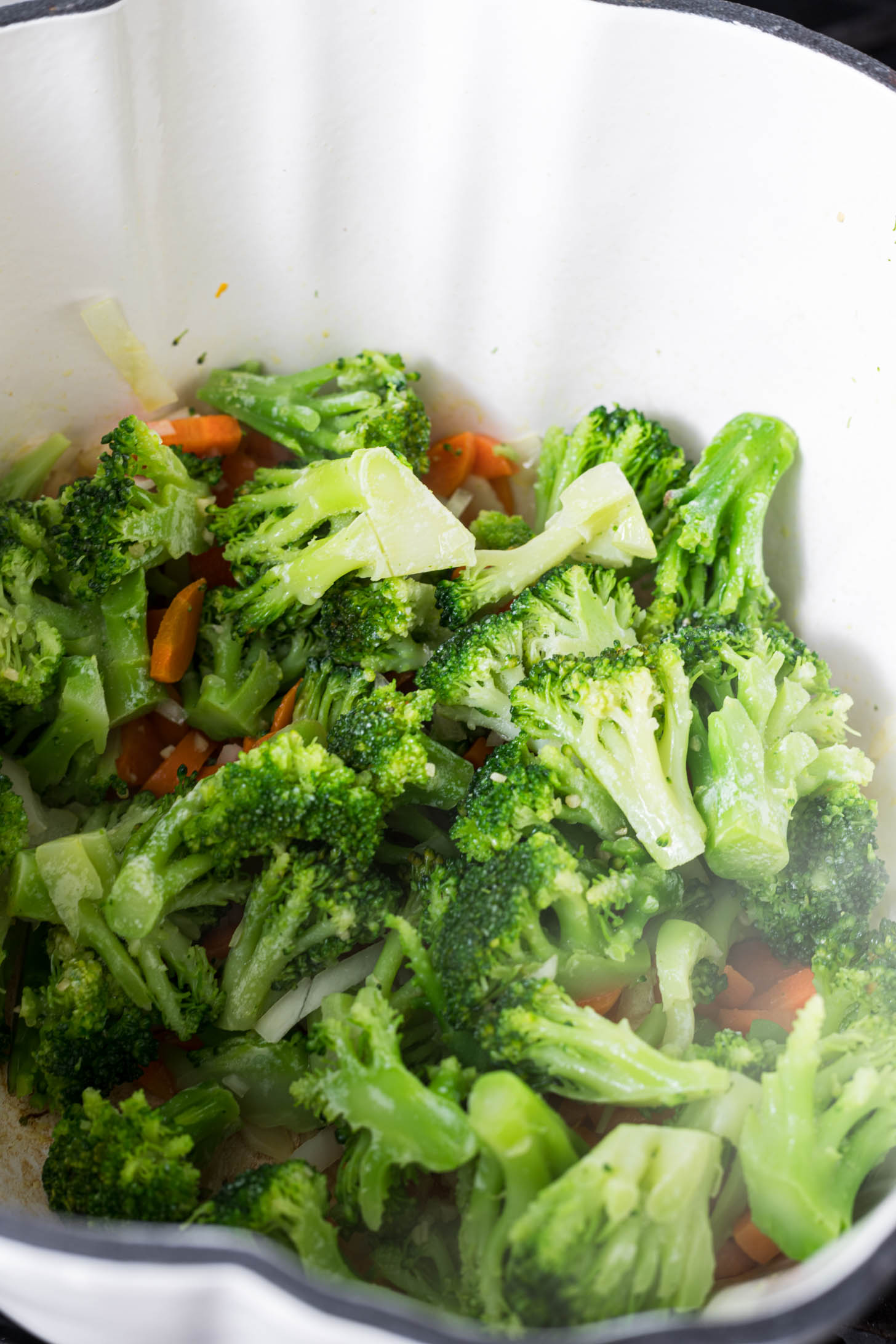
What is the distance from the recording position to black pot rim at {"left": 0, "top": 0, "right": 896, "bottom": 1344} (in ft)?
2.55

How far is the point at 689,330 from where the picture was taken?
179 cm

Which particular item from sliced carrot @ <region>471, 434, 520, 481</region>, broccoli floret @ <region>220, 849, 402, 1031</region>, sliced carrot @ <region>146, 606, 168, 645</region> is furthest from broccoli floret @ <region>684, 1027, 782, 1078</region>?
sliced carrot @ <region>471, 434, 520, 481</region>

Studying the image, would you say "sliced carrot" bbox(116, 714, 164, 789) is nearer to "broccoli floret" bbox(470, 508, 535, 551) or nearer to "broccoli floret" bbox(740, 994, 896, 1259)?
"broccoli floret" bbox(470, 508, 535, 551)

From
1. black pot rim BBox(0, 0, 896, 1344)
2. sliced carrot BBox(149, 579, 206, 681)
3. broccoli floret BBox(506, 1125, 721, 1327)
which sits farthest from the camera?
sliced carrot BBox(149, 579, 206, 681)

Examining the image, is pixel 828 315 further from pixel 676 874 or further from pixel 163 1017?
pixel 163 1017

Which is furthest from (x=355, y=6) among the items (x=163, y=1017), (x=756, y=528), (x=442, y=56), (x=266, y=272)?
(x=163, y=1017)

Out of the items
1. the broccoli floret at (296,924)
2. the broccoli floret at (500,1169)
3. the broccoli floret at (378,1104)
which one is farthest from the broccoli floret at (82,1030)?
the broccoli floret at (500,1169)

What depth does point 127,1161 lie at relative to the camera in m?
1.19

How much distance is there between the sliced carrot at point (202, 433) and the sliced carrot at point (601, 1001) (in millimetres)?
1183

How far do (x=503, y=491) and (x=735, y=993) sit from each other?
1.06m

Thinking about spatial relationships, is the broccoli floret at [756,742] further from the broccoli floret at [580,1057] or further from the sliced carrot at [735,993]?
the broccoli floret at [580,1057]

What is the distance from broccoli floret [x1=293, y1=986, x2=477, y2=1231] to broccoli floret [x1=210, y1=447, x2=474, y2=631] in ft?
2.22

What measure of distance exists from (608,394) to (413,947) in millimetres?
1132

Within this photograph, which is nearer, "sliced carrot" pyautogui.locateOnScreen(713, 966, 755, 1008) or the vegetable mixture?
the vegetable mixture
